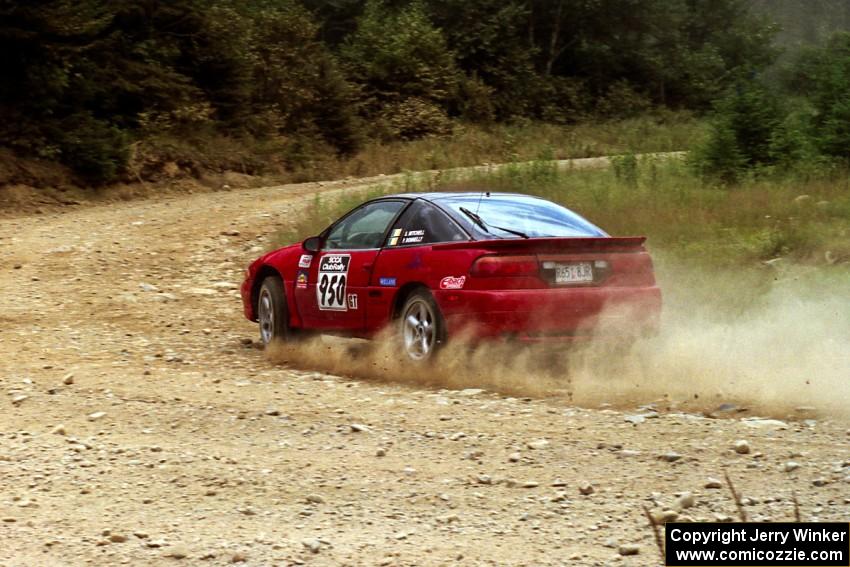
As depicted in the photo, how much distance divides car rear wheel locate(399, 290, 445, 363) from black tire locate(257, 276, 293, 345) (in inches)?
72.3

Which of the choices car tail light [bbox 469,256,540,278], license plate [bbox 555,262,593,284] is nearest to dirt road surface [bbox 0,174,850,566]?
car tail light [bbox 469,256,540,278]

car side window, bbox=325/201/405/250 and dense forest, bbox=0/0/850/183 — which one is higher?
dense forest, bbox=0/0/850/183

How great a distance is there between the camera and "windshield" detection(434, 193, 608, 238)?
28.5 ft

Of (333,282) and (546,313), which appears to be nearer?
(546,313)

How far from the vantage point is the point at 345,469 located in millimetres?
5793

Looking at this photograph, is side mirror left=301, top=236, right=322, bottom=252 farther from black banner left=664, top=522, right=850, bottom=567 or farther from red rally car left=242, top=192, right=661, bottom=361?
black banner left=664, top=522, right=850, bottom=567

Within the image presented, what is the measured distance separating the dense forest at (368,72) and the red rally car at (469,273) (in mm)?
10220

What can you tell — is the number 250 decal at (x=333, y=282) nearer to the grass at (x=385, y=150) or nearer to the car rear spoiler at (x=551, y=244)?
the car rear spoiler at (x=551, y=244)

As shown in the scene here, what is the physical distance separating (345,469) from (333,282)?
407cm

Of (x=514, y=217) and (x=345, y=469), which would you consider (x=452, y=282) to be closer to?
(x=514, y=217)

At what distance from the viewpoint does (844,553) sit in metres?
4.07

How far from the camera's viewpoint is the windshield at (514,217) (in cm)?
870

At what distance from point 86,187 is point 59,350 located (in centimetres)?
1331

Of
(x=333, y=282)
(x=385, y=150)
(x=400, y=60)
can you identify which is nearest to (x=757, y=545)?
(x=333, y=282)
